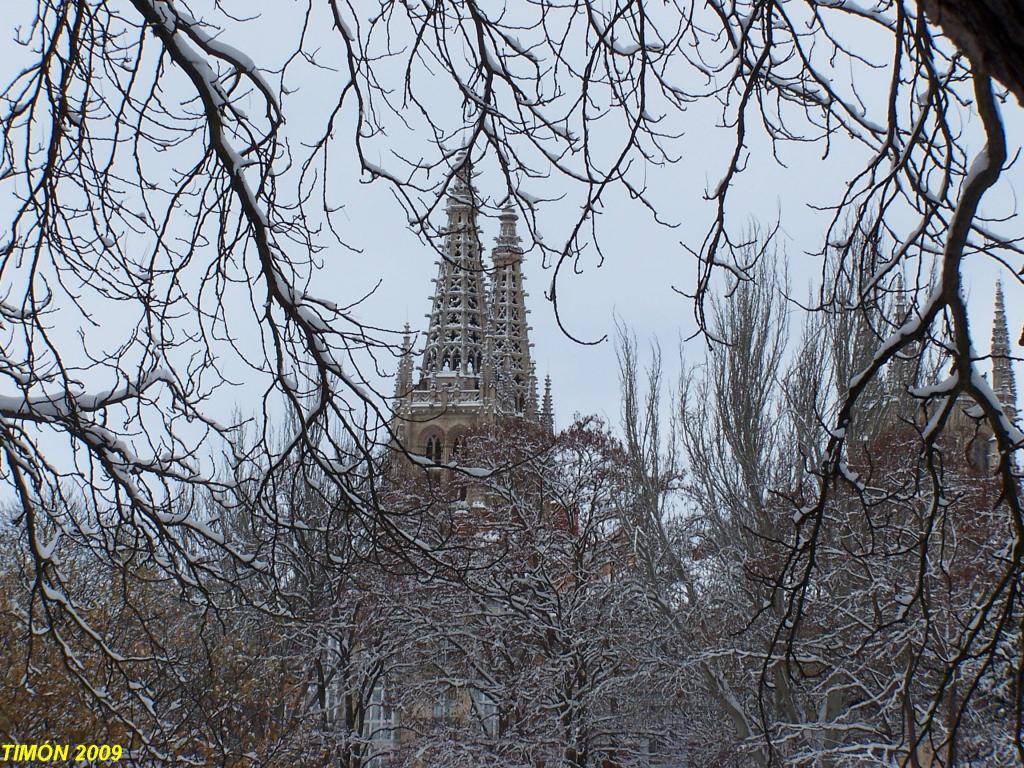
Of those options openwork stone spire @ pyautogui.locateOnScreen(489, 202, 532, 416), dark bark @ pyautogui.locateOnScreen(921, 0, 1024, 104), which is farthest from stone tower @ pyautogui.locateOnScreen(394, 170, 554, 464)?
dark bark @ pyautogui.locateOnScreen(921, 0, 1024, 104)

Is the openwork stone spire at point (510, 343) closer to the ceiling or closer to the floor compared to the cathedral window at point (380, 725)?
closer to the ceiling

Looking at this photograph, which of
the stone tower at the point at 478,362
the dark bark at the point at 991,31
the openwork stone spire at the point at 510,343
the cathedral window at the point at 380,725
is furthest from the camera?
the openwork stone spire at the point at 510,343

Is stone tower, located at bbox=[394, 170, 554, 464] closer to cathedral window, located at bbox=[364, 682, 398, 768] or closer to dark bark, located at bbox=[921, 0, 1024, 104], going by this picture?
cathedral window, located at bbox=[364, 682, 398, 768]

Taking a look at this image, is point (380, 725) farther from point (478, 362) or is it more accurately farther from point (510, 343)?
point (510, 343)

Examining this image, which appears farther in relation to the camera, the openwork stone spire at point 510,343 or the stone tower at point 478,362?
the openwork stone spire at point 510,343

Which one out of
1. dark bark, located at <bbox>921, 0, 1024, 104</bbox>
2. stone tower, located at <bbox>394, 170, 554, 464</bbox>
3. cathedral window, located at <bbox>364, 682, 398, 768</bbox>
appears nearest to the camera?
dark bark, located at <bbox>921, 0, 1024, 104</bbox>

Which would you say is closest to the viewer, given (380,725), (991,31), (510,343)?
(991,31)

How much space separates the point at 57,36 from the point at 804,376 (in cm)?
1485

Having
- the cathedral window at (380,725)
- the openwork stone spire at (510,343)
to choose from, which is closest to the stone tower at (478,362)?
the openwork stone spire at (510,343)

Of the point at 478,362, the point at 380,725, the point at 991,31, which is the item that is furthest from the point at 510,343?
the point at 991,31

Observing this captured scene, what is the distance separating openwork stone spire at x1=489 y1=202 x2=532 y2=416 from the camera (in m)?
38.7

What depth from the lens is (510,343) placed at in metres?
41.3

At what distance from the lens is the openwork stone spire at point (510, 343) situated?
38.7 metres

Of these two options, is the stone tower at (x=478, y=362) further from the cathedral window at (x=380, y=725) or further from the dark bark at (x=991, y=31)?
the dark bark at (x=991, y=31)
